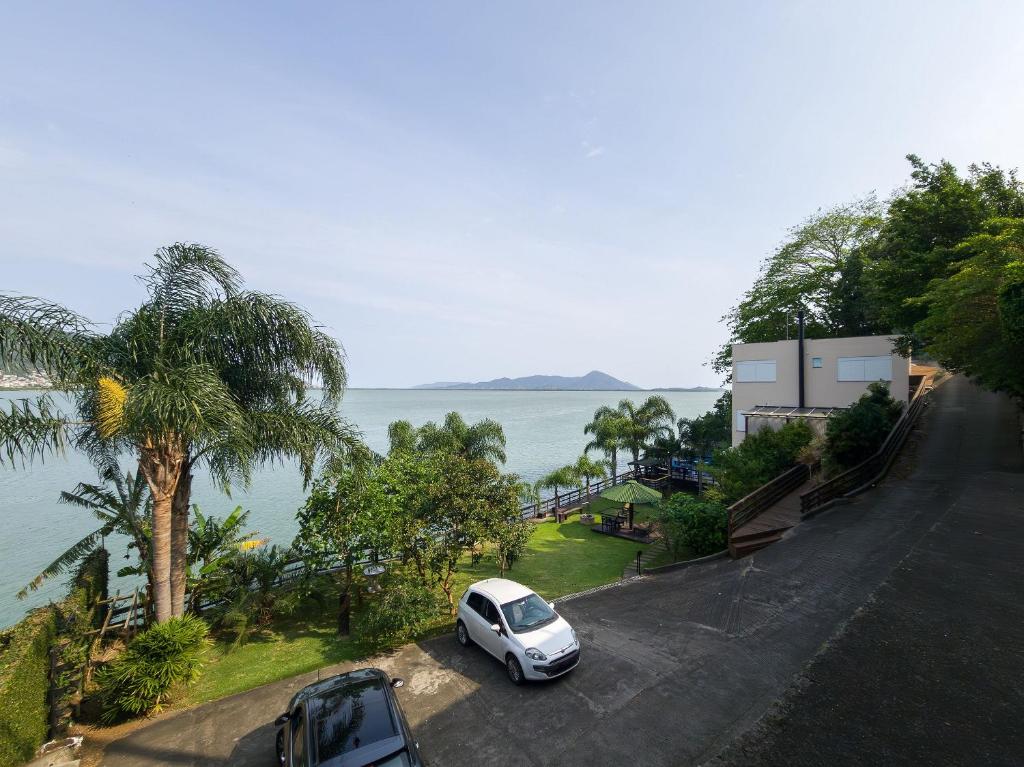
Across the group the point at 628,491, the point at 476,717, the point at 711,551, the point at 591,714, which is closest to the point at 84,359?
the point at 476,717

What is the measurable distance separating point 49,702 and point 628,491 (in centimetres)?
1912

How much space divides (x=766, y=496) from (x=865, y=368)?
13.3 meters

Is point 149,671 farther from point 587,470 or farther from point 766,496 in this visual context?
point 587,470

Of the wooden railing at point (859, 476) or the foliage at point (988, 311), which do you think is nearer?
the foliage at point (988, 311)

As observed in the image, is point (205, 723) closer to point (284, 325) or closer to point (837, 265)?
point (284, 325)

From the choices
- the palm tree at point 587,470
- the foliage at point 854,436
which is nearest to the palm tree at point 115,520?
the foliage at point 854,436

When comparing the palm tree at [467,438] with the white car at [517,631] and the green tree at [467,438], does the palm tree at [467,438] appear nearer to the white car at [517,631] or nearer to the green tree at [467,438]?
the green tree at [467,438]

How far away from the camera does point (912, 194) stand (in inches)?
815

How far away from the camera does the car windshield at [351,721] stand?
551 cm

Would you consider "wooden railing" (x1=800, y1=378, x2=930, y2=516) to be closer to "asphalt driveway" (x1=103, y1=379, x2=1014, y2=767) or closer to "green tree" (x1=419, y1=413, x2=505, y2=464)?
"asphalt driveway" (x1=103, y1=379, x2=1014, y2=767)

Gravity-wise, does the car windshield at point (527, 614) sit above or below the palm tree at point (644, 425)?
below

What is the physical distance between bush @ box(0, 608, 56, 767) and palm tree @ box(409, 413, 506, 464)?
1863cm

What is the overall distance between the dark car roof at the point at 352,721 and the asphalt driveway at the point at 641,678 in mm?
1322

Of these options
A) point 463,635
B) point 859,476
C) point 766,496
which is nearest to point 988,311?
point 859,476
